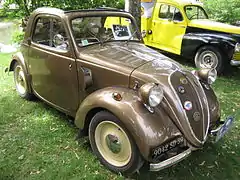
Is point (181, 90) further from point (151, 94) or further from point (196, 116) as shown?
point (151, 94)

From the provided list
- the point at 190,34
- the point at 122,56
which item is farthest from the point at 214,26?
the point at 122,56

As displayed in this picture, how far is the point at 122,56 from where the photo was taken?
358 centimetres

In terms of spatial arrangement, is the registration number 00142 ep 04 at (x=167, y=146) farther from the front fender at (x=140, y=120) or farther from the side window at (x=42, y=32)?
the side window at (x=42, y=32)

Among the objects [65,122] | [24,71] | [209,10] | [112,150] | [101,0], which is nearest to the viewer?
[112,150]

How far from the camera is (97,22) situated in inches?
156

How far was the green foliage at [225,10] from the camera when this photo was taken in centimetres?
1017

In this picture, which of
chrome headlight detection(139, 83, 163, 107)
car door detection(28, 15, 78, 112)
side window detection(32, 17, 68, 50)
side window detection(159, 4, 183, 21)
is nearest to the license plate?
chrome headlight detection(139, 83, 163, 107)

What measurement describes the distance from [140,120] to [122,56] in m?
1.07

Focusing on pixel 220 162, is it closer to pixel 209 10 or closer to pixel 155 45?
pixel 155 45

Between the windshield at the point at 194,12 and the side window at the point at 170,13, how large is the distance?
235 millimetres

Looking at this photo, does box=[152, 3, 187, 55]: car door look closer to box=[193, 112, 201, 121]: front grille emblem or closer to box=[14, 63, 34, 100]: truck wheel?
box=[14, 63, 34, 100]: truck wheel

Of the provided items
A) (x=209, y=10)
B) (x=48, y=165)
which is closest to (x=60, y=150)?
(x=48, y=165)

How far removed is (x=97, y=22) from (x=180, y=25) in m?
4.03

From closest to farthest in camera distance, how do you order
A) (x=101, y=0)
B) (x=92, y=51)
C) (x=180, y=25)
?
(x=92, y=51) → (x=180, y=25) → (x=101, y=0)
